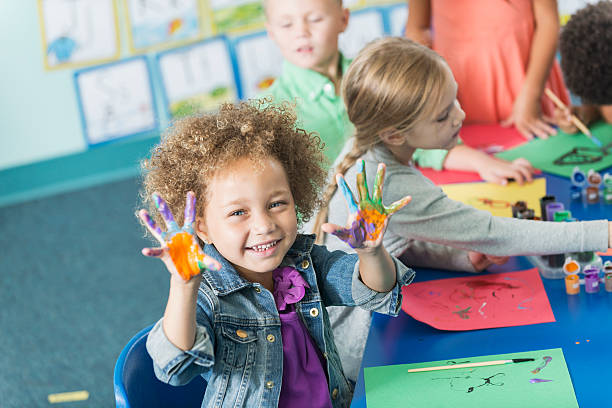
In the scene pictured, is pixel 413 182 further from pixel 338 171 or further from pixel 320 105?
pixel 320 105

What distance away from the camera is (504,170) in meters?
1.67

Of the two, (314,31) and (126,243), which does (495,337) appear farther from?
(126,243)

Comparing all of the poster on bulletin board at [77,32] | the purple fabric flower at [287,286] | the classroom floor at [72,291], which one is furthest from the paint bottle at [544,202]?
the poster on bulletin board at [77,32]

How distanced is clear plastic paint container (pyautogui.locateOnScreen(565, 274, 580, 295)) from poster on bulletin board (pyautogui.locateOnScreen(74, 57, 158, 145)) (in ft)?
9.44

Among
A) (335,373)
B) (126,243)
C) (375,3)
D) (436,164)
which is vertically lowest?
(126,243)

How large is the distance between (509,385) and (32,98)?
328 cm

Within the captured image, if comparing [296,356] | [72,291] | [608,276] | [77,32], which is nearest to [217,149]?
[296,356]

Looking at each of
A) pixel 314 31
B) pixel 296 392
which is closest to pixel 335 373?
pixel 296 392

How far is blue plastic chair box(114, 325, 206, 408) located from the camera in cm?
104

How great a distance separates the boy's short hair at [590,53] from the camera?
171cm

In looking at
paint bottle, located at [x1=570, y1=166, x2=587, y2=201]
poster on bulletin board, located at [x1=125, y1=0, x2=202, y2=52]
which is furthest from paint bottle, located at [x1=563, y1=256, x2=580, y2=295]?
poster on bulletin board, located at [x1=125, y1=0, x2=202, y2=52]

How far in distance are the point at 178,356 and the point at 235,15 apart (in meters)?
3.01

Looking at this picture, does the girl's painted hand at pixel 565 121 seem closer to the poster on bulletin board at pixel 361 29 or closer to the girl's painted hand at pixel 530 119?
the girl's painted hand at pixel 530 119

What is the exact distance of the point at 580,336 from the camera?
1.10m
